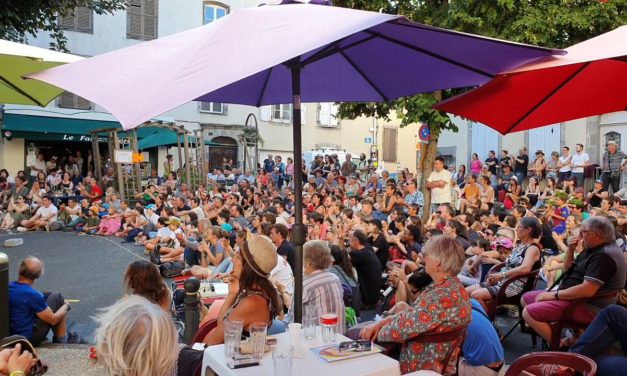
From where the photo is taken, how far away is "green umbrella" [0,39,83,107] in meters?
4.02

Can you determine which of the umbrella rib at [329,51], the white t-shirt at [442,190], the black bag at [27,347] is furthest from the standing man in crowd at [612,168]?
the black bag at [27,347]

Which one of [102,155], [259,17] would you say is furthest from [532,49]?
[102,155]

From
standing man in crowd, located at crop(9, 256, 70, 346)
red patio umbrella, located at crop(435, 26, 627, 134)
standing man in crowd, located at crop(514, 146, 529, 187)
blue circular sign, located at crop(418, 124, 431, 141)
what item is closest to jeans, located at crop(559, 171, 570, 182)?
standing man in crowd, located at crop(514, 146, 529, 187)

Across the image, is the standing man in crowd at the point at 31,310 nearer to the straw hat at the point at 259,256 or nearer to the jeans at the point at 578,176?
the straw hat at the point at 259,256

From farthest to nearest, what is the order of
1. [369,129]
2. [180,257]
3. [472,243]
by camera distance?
1. [369,129]
2. [180,257]
3. [472,243]

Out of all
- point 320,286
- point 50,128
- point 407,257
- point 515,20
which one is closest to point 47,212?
point 50,128

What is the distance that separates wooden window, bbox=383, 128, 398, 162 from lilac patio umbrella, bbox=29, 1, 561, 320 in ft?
98.2

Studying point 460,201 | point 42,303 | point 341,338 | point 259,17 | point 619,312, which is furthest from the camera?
point 460,201

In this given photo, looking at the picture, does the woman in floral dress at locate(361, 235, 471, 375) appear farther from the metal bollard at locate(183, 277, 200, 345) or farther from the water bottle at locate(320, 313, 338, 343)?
the metal bollard at locate(183, 277, 200, 345)

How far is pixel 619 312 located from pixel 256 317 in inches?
93.4

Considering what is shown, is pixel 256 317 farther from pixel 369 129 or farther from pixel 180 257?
pixel 369 129

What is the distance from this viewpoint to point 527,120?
4.55 meters

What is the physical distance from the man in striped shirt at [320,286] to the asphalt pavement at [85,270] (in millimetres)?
1878

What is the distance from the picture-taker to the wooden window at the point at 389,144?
34.3 metres
